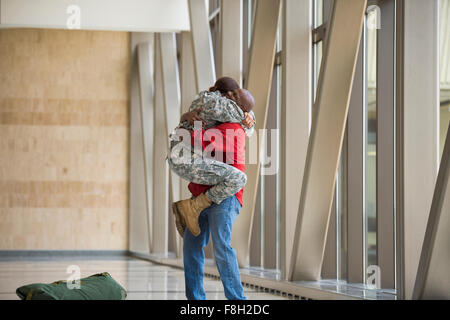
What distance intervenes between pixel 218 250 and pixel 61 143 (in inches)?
544

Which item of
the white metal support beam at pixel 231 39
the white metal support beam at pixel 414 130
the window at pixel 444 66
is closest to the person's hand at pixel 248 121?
the white metal support beam at pixel 414 130

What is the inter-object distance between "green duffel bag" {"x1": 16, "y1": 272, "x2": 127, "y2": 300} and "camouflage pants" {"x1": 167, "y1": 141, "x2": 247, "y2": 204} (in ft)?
3.60

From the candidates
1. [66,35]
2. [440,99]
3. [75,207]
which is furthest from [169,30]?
[440,99]

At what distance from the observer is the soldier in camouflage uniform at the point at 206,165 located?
15.1 ft

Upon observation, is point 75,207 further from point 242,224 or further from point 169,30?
point 242,224

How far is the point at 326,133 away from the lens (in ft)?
22.2

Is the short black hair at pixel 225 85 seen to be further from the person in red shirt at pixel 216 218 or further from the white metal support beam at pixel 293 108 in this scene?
the white metal support beam at pixel 293 108

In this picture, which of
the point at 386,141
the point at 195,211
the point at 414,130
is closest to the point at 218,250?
the point at 195,211

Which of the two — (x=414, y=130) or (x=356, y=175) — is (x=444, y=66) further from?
(x=356, y=175)

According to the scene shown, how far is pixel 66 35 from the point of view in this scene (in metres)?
17.8

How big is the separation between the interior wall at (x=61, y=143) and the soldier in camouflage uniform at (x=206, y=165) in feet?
43.8

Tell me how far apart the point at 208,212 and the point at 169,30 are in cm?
1007

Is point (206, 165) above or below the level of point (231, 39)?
below

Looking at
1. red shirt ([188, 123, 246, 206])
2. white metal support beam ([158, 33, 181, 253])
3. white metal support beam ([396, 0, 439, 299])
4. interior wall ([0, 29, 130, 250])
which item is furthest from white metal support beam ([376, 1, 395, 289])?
interior wall ([0, 29, 130, 250])
